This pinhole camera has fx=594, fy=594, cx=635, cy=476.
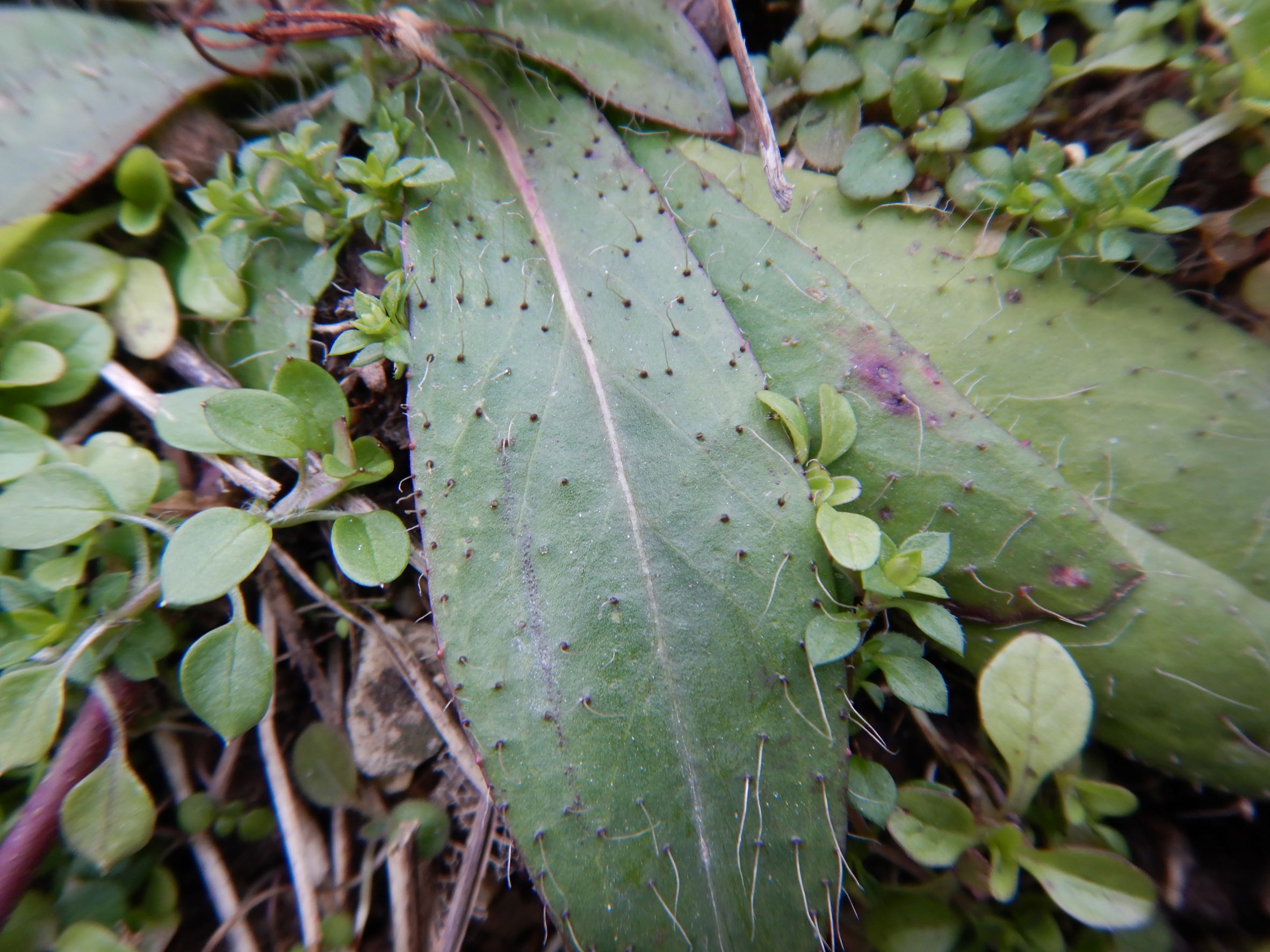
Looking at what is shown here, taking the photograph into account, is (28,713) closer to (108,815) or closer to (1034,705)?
(108,815)

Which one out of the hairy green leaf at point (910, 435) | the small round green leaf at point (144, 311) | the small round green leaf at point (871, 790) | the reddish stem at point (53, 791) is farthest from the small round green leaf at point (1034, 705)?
the small round green leaf at point (144, 311)

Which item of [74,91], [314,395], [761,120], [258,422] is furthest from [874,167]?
[74,91]

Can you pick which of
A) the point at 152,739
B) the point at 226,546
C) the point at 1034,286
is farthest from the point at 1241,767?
the point at 152,739

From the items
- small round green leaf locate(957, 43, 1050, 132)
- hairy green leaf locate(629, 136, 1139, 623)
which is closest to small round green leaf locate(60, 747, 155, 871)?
hairy green leaf locate(629, 136, 1139, 623)

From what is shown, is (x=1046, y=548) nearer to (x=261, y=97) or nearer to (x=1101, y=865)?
(x=1101, y=865)

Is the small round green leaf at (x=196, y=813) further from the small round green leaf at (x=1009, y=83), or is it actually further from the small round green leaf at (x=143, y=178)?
the small round green leaf at (x=1009, y=83)

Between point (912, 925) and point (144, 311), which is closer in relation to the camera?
point (912, 925)

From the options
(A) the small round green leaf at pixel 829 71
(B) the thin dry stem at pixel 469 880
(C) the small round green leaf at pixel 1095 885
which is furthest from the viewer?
(A) the small round green leaf at pixel 829 71
